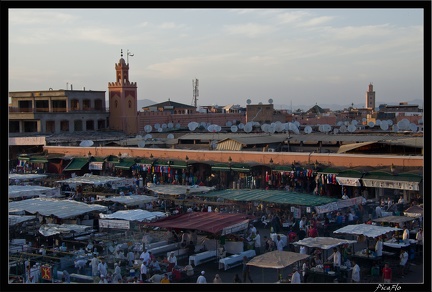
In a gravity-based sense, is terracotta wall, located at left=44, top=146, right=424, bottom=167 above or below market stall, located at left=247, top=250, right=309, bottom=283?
above

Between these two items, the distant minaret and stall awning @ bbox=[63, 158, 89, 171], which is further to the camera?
the distant minaret

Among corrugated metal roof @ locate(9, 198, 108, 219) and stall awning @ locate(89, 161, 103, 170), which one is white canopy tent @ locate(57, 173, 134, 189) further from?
corrugated metal roof @ locate(9, 198, 108, 219)

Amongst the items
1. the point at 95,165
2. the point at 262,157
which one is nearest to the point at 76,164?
the point at 95,165

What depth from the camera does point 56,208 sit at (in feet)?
45.5

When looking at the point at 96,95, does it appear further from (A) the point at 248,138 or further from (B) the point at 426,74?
(B) the point at 426,74

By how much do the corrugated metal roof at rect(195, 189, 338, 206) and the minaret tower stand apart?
21269mm

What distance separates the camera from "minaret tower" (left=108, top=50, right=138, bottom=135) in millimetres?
36094

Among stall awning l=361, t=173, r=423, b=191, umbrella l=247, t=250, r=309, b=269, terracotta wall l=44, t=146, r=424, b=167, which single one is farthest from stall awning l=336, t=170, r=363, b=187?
umbrella l=247, t=250, r=309, b=269

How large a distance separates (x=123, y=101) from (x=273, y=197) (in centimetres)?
2307

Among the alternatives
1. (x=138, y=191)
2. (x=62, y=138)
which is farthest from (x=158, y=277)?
(x=62, y=138)

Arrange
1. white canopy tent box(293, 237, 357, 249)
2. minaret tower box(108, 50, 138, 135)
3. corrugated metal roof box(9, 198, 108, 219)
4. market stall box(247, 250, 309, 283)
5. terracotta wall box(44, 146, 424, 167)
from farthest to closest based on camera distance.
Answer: minaret tower box(108, 50, 138, 135) → terracotta wall box(44, 146, 424, 167) → corrugated metal roof box(9, 198, 108, 219) → white canopy tent box(293, 237, 357, 249) → market stall box(247, 250, 309, 283)

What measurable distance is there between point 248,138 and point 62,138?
11.4 metres

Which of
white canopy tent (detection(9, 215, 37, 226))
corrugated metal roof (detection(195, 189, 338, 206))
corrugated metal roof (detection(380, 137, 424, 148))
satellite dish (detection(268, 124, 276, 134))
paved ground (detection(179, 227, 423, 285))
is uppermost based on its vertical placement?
satellite dish (detection(268, 124, 276, 134))

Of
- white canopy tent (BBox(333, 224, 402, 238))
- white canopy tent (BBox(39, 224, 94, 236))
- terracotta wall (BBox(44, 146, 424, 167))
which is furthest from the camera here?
terracotta wall (BBox(44, 146, 424, 167))
